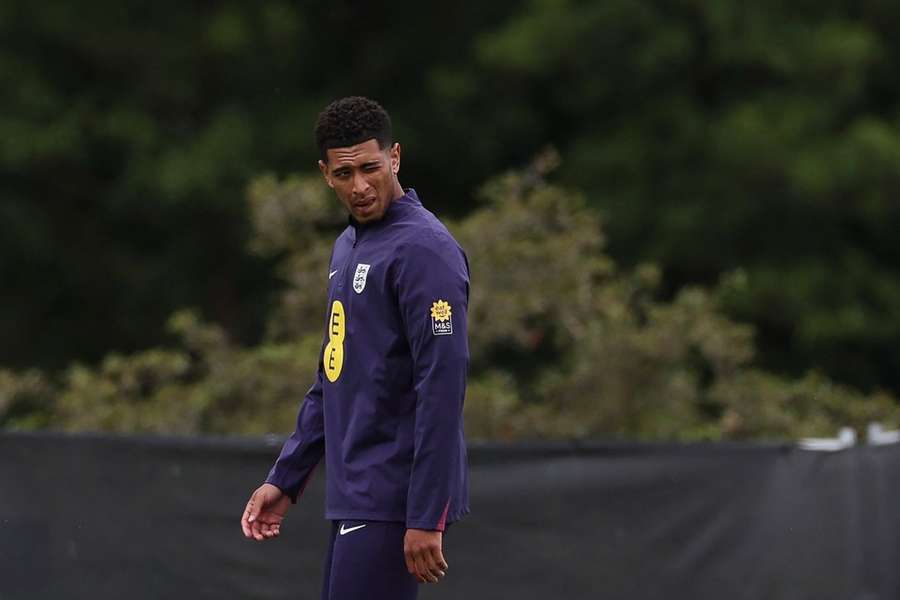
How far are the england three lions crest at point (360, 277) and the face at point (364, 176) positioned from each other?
0.49 feet

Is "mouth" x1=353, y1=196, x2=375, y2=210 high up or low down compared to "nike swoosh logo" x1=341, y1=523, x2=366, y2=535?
up

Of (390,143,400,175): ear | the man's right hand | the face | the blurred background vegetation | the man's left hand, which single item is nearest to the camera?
the man's left hand

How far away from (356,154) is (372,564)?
1.13m

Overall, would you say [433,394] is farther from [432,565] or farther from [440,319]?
[432,565]

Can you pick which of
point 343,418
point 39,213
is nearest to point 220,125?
point 39,213

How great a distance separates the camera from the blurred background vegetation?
18.6m

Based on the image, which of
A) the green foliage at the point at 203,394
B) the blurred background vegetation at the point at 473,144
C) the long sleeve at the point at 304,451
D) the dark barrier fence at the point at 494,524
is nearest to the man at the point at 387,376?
the long sleeve at the point at 304,451

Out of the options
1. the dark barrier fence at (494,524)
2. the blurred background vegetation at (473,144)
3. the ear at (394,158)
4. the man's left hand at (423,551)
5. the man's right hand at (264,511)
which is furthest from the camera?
the blurred background vegetation at (473,144)

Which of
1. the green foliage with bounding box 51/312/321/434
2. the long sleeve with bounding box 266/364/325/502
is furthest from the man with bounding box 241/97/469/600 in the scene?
the green foliage with bounding box 51/312/321/434

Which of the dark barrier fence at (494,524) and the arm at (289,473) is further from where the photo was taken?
the dark barrier fence at (494,524)

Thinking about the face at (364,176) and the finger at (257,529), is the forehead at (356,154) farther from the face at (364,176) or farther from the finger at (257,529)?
the finger at (257,529)

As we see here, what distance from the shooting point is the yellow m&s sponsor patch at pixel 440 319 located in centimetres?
420

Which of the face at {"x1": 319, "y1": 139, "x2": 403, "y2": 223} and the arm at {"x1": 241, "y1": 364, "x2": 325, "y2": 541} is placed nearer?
the face at {"x1": 319, "y1": 139, "x2": 403, "y2": 223}

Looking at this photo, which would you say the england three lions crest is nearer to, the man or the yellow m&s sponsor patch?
the man
